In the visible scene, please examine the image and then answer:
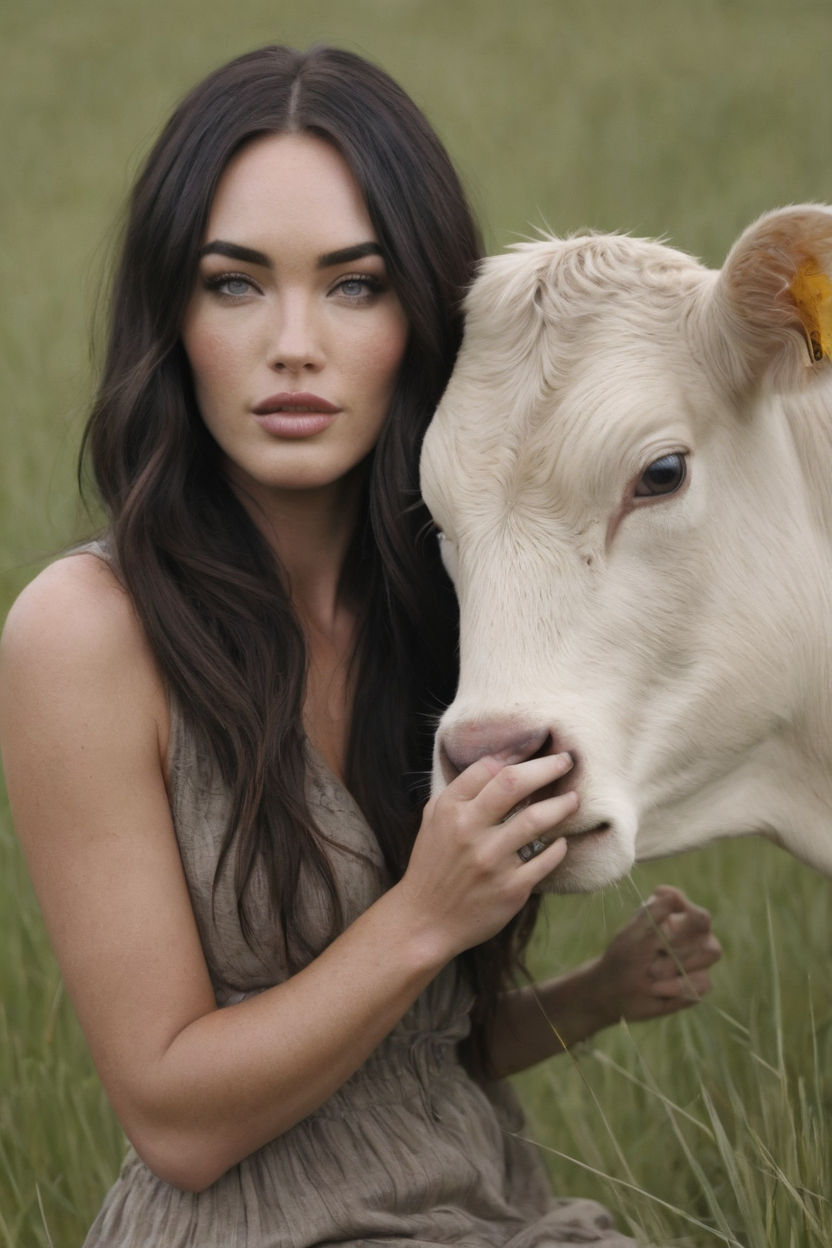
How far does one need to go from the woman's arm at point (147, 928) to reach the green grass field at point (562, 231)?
381 mm

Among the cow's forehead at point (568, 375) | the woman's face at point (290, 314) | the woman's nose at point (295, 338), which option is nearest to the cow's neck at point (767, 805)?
the cow's forehead at point (568, 375)

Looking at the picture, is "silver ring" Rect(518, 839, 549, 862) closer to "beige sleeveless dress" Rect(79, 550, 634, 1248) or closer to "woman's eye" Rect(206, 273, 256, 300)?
"beige sleeveless dress" Rect(79, 550, 634, 1248)

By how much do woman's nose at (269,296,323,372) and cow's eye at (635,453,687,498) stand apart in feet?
1.70

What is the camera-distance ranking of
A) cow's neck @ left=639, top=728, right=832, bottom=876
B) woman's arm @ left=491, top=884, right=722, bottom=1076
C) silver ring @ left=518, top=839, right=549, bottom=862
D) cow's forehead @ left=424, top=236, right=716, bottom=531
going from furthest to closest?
woman's arm @ left=491, top=884, right=722, bottom=1076 → cow's neck @ left=639, top=728, right=832, bottom=876 → cow's forehead @ left=424, top=236, right=716, bottom=531 → silver ring @ left=518, top=839, right=549, bottom=862

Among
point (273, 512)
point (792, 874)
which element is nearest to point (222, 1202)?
point (273, 512)

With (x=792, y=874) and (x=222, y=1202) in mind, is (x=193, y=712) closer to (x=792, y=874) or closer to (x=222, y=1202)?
(x=222, y=1202)

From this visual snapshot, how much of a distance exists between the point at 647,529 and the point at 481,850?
1.74 ft

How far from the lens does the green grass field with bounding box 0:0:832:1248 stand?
314 centimetres

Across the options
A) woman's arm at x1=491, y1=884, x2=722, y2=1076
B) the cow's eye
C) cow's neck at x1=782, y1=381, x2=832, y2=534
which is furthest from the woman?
cow's neck at x1=782, y1=381, x2=832, y2=534

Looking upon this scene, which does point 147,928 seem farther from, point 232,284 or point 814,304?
point 814,304

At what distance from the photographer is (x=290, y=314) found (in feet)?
7.85

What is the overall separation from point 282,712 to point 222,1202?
748 mm

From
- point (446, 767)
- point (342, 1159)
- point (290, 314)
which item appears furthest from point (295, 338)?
point (342, 1159)

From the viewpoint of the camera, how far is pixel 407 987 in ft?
7.27
